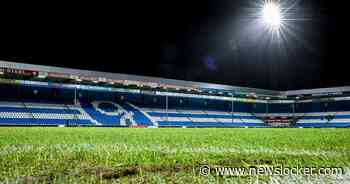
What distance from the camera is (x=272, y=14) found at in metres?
30.0

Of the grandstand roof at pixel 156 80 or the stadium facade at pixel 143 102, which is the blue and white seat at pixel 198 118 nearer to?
the stadium facade at pixel 143 102

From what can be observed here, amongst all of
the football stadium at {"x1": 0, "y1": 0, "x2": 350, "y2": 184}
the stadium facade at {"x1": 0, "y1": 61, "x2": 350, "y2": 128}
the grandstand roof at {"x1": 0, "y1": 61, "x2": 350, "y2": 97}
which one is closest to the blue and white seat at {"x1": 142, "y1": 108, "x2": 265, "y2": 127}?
the stadium facade at {"x1": 0, "y1": 61, "x2": 350, "y2": 128}

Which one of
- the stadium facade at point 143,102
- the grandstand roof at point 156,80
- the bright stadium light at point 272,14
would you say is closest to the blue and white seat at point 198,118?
the stadium facade at point 143,102

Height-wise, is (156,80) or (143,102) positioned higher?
(156,80)

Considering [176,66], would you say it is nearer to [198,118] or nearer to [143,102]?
[143,102]

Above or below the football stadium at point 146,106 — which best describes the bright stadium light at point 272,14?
above

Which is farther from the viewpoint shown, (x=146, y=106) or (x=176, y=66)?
(x=176, y=66)

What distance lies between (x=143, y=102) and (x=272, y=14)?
18.0 m

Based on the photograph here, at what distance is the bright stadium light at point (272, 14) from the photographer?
1145 inches

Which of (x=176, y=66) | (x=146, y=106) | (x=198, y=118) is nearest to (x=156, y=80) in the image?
(x=146, y=106)

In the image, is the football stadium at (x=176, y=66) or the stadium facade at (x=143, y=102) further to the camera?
the football stadium at (x=176, y=66)

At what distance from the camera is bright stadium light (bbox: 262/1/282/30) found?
1145 inches

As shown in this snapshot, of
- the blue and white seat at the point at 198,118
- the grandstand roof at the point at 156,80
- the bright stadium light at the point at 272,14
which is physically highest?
the bright stadium light at the point at 272,14

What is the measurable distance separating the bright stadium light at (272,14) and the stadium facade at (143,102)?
32.9ft
